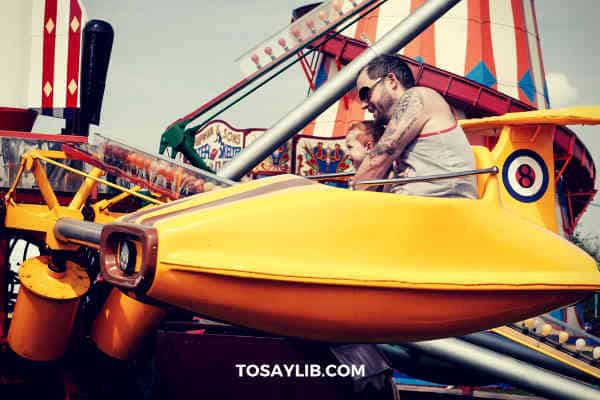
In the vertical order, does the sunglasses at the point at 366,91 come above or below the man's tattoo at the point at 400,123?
above

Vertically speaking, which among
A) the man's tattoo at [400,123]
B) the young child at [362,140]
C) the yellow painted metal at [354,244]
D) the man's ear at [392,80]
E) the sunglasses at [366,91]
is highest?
the man's ear at [392,80]

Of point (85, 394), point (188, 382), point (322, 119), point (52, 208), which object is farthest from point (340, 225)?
point (322, 119)

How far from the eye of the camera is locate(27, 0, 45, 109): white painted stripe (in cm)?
485

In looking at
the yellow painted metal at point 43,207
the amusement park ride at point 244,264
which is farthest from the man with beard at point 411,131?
the yellow painted metal at point 43,207

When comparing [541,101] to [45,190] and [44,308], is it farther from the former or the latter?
[44,308]

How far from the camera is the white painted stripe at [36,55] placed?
4.85 m

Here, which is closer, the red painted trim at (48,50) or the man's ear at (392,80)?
the man's ear at (392,80)

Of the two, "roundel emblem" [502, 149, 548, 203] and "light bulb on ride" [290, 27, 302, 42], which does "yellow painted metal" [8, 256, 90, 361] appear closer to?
"roundel emblem" [502, 149, 548, 203]

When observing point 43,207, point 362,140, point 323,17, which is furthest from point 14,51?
point 323,17

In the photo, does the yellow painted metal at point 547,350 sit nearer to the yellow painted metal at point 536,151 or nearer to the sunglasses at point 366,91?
the yellow painted metal at point 536,151

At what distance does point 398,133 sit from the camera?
8.34 feet

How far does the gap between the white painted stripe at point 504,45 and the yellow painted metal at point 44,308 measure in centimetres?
1191

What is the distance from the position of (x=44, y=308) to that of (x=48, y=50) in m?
2.39

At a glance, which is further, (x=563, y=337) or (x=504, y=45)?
(x=504, y=45)
